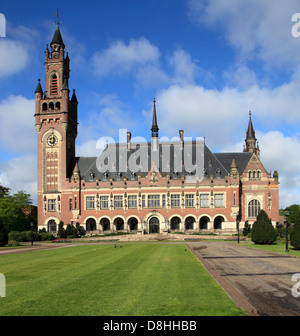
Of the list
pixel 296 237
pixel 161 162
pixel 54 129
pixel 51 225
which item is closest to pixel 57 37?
pixel 54 129

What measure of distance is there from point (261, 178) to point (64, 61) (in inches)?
2021

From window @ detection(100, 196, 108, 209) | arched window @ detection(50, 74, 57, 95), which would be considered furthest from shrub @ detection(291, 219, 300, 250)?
arched window @ detection(50, 74, 57, 95)

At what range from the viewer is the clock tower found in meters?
73.1

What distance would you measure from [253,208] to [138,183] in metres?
24.8

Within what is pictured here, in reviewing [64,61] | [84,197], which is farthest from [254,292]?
[64,61]

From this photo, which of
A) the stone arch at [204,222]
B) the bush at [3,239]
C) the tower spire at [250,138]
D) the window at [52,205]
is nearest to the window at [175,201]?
the stone arch at [204,222]

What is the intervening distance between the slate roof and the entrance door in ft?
31.6

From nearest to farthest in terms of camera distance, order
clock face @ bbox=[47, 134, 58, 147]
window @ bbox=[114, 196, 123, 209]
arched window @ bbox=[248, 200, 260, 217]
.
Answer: arched window @ bbox=[248, 200, 260, 217] < window @ bbox=[114, 196, 123, 209] < clock face @ bbox=[47, 134, 58, 147]

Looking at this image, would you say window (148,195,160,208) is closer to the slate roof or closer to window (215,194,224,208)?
the slate roof

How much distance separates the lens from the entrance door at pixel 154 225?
7050cm

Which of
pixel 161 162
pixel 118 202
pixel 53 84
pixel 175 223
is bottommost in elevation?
pixel 175 223

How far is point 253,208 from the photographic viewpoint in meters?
69.4

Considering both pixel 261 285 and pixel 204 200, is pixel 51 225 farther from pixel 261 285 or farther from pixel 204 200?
pixel 261 285
